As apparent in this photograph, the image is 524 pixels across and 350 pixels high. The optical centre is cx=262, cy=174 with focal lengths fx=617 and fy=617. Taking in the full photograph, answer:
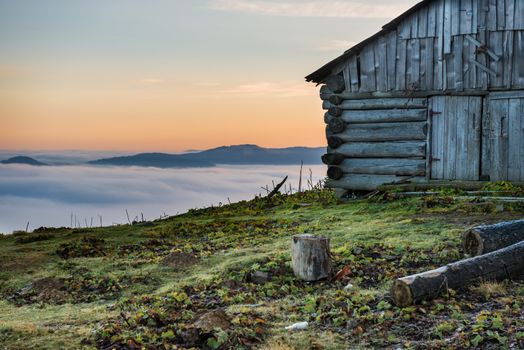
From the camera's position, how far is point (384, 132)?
62.2 ft

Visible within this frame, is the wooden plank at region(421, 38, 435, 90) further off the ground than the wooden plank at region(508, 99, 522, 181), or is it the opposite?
the wooden plank at region(421, 38, 435, 90)

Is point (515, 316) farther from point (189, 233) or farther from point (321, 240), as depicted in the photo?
point (189, 233)

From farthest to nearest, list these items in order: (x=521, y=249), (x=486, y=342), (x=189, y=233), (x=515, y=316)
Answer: (x=189, y=233)
(x=521, y=249)
(x=515, y=316)
(x=486, y=342)

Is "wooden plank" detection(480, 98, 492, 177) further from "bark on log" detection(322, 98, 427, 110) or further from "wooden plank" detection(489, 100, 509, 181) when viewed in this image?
"bark on log" detection(322, 98, 427, 110)

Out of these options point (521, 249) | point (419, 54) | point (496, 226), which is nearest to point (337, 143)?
point (419, 54)

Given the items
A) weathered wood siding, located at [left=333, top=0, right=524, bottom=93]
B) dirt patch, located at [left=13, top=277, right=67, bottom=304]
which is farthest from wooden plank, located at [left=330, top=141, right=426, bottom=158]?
dirt patch, located at [left=13, top=277, right=67, bottom=304]

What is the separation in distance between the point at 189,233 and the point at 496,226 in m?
8.46

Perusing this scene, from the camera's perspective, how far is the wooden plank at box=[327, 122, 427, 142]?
730 inches

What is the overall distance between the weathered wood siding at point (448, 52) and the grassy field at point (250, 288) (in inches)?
150

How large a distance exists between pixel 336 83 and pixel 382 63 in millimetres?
1546

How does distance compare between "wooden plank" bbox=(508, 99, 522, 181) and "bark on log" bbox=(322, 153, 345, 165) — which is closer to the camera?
"wooden plank" bbox=(508, 99, 522, 181)

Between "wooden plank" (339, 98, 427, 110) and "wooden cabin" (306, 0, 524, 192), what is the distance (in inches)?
1.2

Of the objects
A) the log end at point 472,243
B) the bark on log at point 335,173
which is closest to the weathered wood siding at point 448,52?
the bark on log at point 335,173

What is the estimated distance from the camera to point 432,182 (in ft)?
59.3
